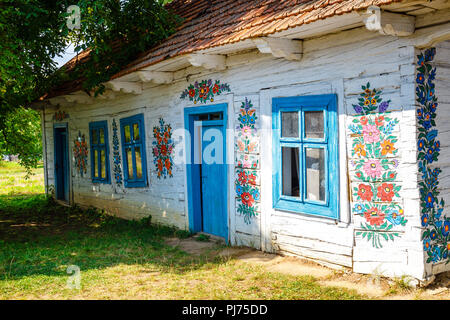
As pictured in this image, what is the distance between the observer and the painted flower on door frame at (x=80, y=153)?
12.4 meters

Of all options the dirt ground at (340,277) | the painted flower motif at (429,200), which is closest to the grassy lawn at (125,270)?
the dirt ground at (340,277)

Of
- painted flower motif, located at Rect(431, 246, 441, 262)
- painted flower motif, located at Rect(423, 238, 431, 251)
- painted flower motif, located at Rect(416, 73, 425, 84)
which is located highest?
painted flower motif, located at Rect(416, 73, 425, 84)

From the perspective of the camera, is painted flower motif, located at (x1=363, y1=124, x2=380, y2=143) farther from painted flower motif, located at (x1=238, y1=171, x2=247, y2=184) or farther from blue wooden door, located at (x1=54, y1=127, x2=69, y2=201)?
blue wooden door, located at (x1=54, y1=127, x2=69, y2=201)

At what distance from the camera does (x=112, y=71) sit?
30.2 feet

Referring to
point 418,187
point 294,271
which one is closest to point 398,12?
point 418,187

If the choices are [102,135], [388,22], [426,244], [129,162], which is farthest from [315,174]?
[102,135]

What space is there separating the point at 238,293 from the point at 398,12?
3.43 meters

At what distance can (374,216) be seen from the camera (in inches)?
210

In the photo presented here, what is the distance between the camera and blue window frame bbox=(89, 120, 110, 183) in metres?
11.3

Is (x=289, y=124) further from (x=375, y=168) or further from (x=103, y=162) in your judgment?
(x=103, y=162)

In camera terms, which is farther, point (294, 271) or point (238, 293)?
point (294, 271)

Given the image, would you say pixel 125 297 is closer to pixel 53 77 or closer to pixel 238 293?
pixel 238 293

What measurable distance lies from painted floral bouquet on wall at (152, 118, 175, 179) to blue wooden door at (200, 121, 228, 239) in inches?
34.6

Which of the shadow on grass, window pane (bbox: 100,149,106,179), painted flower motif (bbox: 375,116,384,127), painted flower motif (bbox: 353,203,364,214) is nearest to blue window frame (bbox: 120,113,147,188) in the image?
the shadow on grass
